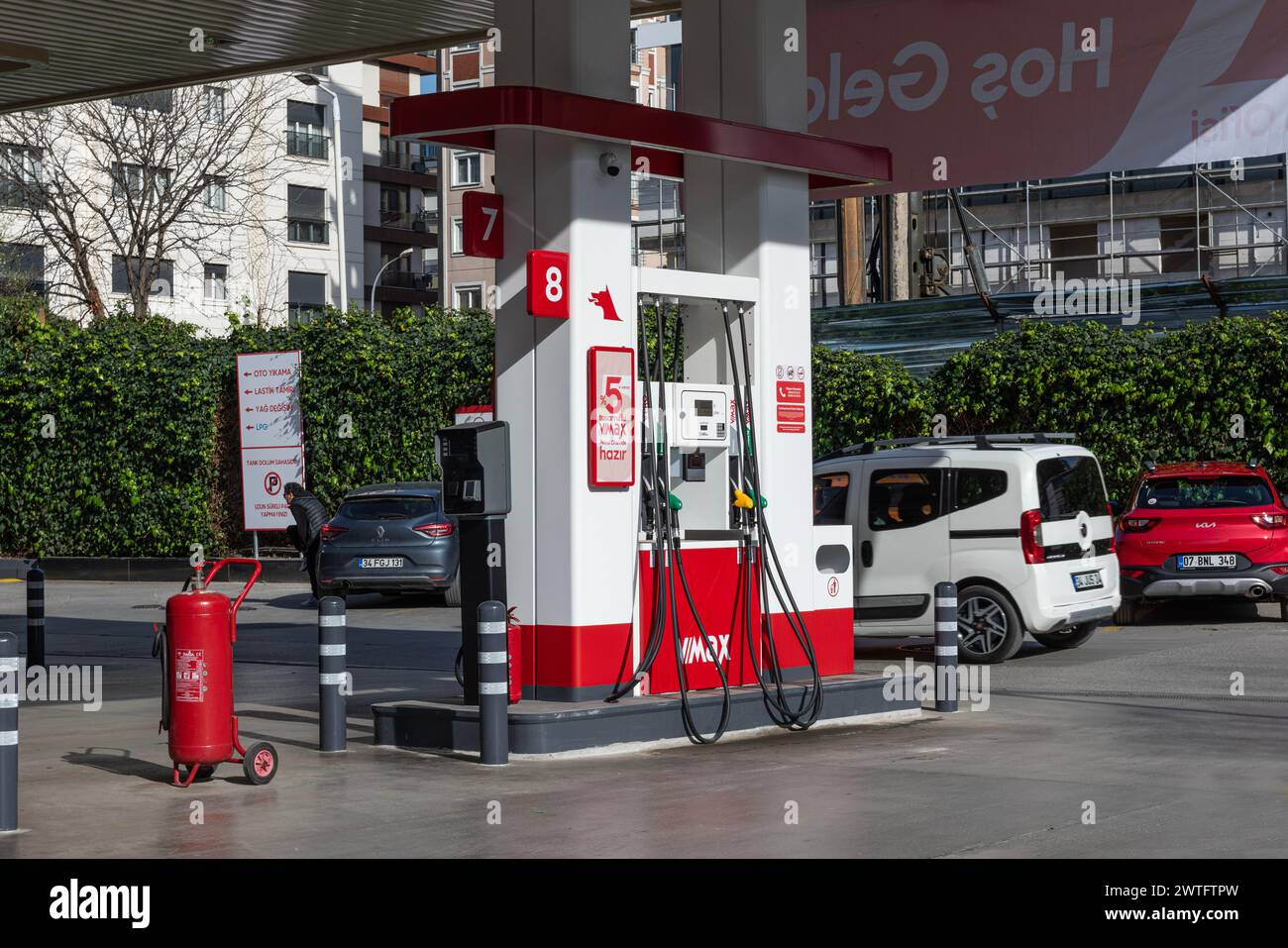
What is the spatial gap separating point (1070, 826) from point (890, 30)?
991cm

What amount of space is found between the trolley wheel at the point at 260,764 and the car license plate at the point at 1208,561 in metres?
12.0

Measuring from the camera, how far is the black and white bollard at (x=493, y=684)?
9742 millimetres

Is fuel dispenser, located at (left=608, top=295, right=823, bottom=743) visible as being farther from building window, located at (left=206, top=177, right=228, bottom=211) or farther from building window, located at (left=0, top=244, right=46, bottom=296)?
building window, located at (left=206, top=177, right=228, bottom=211)

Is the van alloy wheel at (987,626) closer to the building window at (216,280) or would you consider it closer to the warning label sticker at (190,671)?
the warning label sticker at (190,671)

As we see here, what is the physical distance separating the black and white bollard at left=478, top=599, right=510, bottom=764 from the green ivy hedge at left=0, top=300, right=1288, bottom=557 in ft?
47.4

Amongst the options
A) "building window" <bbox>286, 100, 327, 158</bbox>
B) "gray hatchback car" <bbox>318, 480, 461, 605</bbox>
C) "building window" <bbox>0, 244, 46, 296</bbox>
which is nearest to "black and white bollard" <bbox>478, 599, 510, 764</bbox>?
"gray hatchback car" <bbox>318, 480, 461, 605</bbox>

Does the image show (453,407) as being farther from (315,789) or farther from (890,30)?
(315,789)

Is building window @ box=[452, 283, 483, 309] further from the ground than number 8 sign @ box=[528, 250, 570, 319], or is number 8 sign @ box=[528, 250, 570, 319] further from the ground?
building window @ box=[452, 283, 483, 309]

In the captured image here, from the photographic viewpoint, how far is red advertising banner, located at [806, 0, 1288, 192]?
48.3ft

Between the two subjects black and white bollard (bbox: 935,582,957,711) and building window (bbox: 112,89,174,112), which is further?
building window (bbox: 112,89,174,112)

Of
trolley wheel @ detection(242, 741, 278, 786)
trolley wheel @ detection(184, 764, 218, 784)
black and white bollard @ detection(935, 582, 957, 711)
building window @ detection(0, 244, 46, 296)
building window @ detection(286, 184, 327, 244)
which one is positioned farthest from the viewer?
building window @ detection(286, 184, 327, 244)

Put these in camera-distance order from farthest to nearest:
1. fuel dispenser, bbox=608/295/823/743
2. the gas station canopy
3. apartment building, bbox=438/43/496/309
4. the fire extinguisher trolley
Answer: apartment building, bbox=438/43/496/309 < the gas station canopy < fuel dispenser, bbox=608/295/823/743 < the fire extinguisher trolley

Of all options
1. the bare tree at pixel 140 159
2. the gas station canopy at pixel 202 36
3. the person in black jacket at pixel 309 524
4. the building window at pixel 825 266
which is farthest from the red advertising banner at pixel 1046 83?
the building window at pixel 825 266

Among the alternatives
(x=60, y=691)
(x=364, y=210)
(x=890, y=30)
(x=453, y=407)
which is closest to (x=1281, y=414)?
(x=890, y=30)
